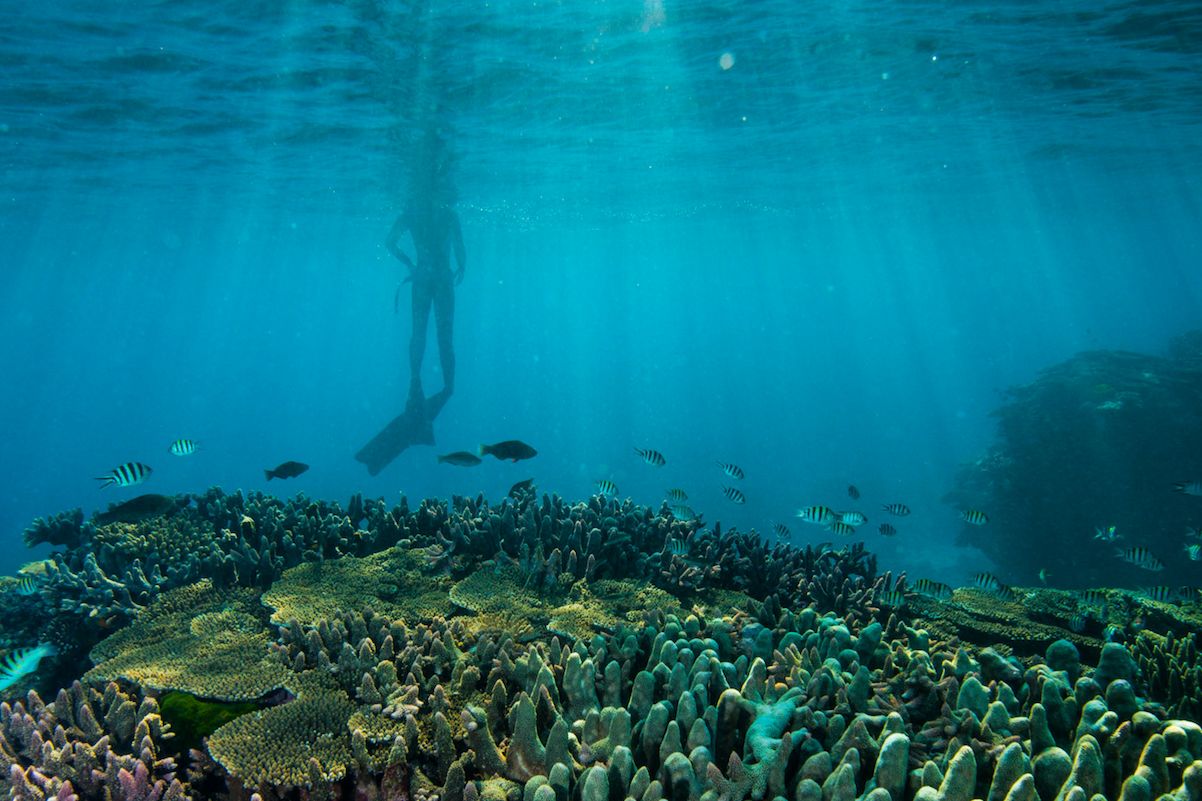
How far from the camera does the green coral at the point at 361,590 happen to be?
5.12 meters

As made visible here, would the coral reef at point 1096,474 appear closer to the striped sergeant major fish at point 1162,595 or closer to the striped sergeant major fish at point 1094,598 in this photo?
the striped sergeant major fish at point 1162,595

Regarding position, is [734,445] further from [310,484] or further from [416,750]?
[416,750]

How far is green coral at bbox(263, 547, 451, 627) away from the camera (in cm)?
512

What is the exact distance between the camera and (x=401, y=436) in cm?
2195

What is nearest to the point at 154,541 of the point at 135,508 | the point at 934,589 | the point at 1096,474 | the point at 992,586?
the point at 135,508

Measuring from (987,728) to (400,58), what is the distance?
19.9 metres

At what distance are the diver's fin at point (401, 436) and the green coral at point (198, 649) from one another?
1600 cm

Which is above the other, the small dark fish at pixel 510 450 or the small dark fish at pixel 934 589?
the small dark fish at pixel 510 450

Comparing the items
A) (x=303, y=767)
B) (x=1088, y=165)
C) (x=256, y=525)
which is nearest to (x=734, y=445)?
(x=1088, y=165)

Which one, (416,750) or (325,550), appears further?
(325,550)

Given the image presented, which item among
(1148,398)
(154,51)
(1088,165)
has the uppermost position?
(154,51)

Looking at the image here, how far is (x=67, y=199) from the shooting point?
106 feet

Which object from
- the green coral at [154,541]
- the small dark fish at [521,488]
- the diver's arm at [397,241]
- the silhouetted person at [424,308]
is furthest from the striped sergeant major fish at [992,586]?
the diver's arm at [397,241]

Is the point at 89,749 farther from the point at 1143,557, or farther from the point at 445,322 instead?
the point at 445,322
